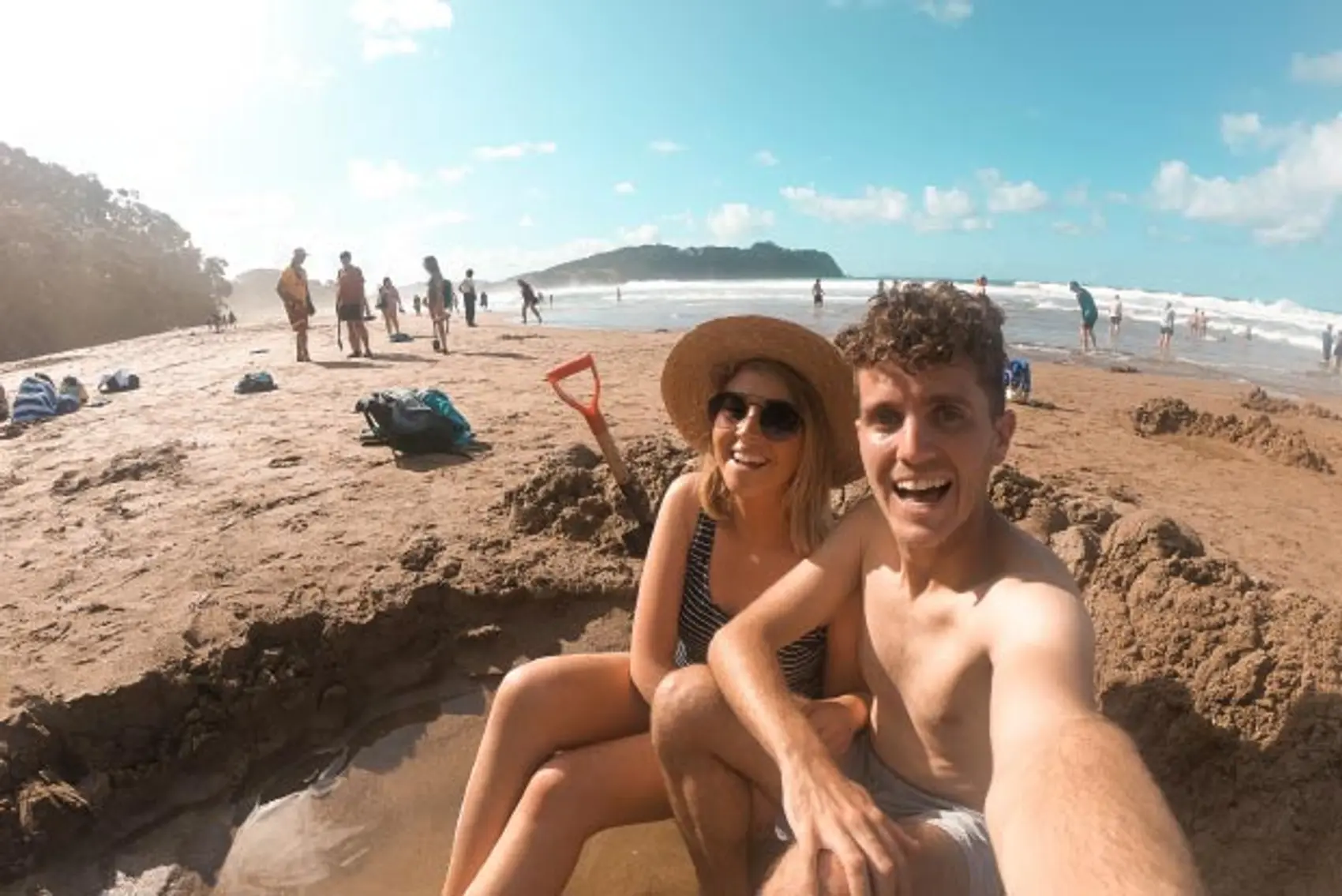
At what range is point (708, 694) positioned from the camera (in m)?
1.87

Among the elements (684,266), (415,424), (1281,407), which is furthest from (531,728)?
(684,266)

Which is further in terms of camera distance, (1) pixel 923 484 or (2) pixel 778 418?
(2) pixel 778 418

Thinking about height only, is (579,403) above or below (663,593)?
above

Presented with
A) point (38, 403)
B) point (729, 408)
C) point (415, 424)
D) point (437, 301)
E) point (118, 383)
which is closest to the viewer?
point (729, 408)

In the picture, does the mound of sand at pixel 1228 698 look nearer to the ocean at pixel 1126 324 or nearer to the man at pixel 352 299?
the ocean at pixel 1126 324

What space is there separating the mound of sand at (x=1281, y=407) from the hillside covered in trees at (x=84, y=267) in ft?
101

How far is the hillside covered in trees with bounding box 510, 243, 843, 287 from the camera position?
9281 centimetres

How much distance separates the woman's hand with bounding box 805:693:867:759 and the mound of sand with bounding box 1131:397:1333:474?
749cm

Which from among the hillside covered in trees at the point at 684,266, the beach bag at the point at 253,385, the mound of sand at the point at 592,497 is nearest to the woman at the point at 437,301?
the beach bag at the point at 253,385

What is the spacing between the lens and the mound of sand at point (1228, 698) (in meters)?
2.28

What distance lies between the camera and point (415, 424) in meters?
6.01

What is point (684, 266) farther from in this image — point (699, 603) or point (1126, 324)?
point (699, 603)

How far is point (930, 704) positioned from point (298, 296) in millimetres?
12390

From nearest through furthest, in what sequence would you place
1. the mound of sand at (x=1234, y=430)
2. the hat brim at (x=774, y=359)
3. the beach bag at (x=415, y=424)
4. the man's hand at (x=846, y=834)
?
1. the man's hand at (x=846, y=834)
2. the hat brim at (x=774, y=359)
3. the beach bag at (x=415, y=424)
4. the mound of sand at (x=1234, y=430)
